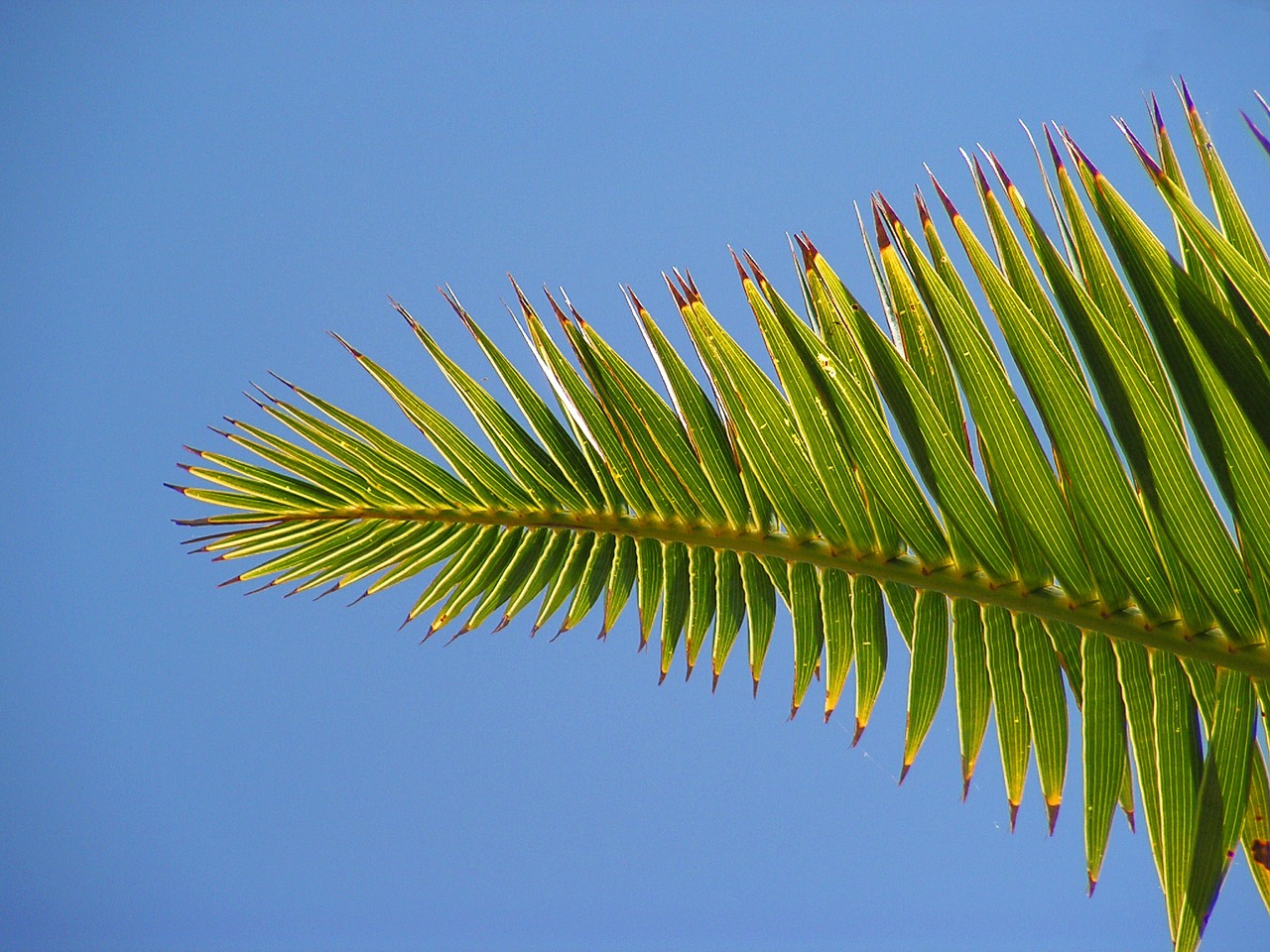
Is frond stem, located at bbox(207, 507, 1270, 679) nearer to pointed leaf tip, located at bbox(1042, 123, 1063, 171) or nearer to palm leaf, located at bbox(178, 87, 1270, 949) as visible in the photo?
palm leaf, located at bbox(178, 87, 1270, 949)

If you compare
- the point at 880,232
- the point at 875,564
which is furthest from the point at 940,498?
the point at 880,232

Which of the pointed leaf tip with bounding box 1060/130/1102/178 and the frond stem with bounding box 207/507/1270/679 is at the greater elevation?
the pointed leaf tip with bounding box 1060/130/1102/178

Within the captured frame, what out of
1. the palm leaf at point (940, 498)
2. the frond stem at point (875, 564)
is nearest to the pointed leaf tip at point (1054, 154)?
the palm leaf at point (940, 498)

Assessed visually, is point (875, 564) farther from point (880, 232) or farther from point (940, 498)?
point (880, 232)

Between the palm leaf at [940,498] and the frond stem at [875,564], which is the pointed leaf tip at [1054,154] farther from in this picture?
the frond stem at [875,564]

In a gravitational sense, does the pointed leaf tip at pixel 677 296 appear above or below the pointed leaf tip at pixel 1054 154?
below

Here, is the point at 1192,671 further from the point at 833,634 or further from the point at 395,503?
the point at 395,503

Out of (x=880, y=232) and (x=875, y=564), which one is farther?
(x=875, y=564)

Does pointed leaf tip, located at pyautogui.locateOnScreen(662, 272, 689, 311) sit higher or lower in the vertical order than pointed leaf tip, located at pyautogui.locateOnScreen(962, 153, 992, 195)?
lower

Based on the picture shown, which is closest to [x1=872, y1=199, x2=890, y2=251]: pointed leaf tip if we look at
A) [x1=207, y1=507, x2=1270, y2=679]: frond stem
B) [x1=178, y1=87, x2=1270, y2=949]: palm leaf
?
[x1=178, y1=87, x2=1270, y2=949]: palm leaf
